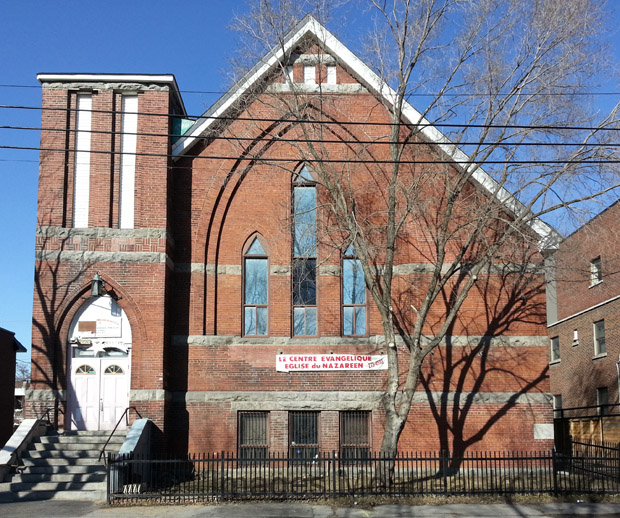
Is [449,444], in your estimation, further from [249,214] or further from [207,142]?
[207,142]

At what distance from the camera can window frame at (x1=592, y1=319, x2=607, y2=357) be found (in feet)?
107

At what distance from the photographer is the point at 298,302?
859 inches

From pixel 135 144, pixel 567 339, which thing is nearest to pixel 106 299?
pixel 135 144

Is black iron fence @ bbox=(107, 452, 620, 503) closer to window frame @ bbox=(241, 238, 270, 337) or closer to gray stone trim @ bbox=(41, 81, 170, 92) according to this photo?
window frame @ bbox=(241, 238, 270, 337)

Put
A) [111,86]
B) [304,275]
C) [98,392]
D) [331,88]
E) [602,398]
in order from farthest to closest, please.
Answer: [602,398]
[331,88]
[304,275]
[111,86]
[98,392]

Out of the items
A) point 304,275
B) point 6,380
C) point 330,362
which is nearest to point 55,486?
point 330,362

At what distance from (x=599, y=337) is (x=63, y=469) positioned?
78.2 ft

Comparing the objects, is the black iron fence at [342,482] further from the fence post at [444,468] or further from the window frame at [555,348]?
the window frame at [555,348]

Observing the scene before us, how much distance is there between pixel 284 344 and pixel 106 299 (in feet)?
16.7

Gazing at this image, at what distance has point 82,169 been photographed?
21188 mm

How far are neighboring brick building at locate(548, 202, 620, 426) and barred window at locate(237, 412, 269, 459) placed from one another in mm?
13545

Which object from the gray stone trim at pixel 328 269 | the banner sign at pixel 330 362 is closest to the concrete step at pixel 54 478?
the banner sign at pixel 330 362

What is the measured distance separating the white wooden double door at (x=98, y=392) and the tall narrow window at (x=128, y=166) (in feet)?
12.7

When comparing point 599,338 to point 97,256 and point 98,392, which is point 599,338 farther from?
point 97,256
